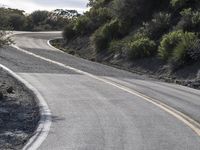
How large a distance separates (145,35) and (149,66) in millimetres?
4111

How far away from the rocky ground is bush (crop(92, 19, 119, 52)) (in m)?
13.9

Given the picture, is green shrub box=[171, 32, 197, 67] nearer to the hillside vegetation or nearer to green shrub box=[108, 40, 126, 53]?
the hillside vegetation

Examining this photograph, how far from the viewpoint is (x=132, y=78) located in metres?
22.4

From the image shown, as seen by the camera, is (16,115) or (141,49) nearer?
(16,115)

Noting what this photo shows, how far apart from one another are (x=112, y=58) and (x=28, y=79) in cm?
1032

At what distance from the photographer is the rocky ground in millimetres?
10555

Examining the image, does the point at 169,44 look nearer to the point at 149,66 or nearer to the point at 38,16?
the point at 149,66

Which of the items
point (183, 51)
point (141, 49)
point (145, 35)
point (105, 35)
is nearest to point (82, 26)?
point (105, 35)

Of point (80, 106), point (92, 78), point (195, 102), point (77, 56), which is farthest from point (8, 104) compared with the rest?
point (77, 56)

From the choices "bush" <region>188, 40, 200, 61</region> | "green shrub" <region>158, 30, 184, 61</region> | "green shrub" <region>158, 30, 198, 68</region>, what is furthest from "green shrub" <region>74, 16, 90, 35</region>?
"bush" <region>188, 40, 200, 61</region>

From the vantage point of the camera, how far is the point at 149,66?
26297mm

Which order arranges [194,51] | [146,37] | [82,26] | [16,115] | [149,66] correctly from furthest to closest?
[82,26] → [146,37] → [149,66] → [194,51] → [16,115]

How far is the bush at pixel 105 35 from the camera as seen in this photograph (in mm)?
32531

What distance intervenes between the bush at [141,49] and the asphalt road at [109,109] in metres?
2.81
